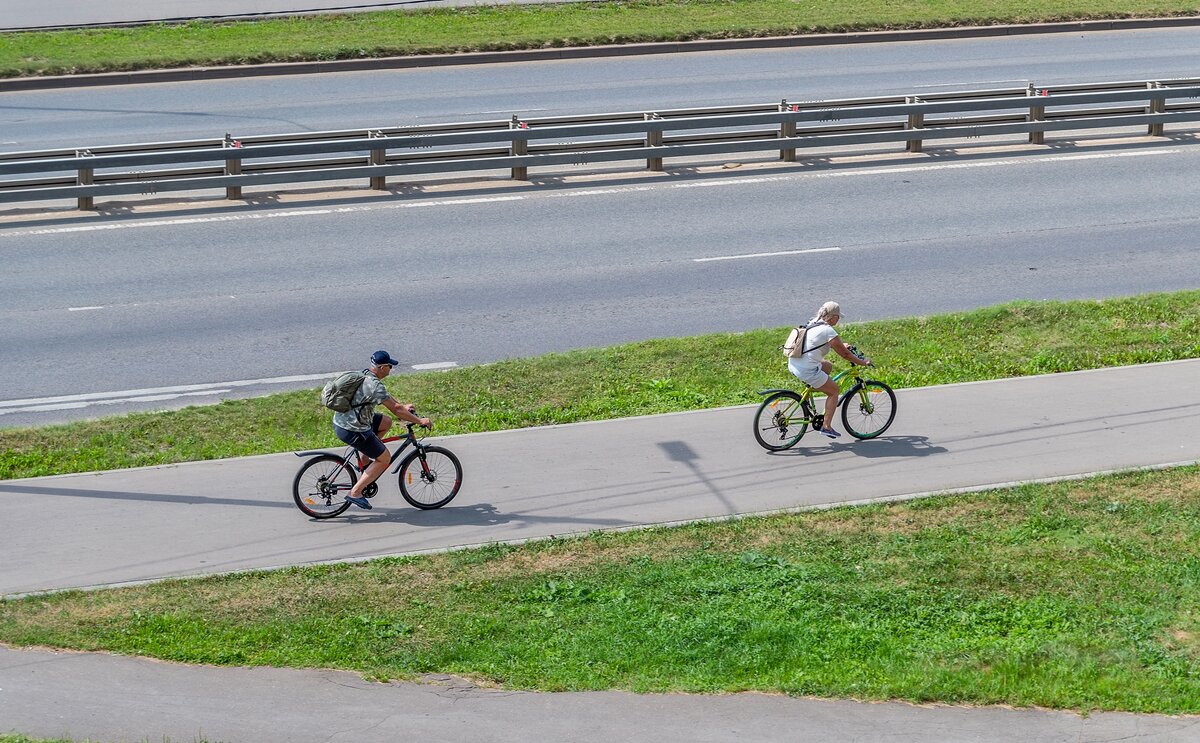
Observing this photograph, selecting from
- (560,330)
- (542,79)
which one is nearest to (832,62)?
(542,79)

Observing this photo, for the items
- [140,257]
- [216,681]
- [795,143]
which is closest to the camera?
[216,681]

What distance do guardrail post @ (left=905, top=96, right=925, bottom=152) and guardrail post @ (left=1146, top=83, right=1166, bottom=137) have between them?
4.07 m

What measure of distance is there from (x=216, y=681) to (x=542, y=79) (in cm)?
1991

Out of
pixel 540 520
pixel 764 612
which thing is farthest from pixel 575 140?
pixel 764 612

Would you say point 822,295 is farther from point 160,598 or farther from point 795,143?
point 160,598

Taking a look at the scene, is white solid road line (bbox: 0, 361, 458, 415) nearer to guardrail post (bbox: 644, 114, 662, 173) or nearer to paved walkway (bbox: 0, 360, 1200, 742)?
paved walkway (bbox: 0, 360, 1200, 742)

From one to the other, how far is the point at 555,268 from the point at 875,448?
6.04m

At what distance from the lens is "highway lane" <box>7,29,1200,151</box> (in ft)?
76.6

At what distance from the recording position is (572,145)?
70.2 feet

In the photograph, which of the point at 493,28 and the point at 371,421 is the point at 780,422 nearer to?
the point at 371,421

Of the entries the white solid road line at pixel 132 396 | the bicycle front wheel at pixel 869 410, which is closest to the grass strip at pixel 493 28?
the white solid road line at pixel 132 396

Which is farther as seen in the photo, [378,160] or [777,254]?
[378,160]

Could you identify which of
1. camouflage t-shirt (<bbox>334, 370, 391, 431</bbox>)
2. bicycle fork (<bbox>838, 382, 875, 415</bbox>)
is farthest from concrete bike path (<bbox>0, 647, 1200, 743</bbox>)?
bicycle fork (<bbox>838, 382, 875, 415</bbox>)

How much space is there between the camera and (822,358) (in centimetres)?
1177
